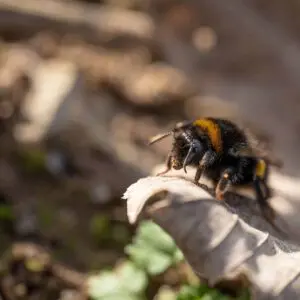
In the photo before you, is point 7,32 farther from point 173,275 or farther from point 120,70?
point 173,275

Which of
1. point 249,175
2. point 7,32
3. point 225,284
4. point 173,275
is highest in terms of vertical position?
point 249,175

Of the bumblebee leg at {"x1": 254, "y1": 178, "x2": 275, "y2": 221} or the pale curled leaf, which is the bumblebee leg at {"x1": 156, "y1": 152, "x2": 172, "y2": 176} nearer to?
the pale curled leaf

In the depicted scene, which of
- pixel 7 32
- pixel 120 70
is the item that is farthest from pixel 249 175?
pixel 7 32

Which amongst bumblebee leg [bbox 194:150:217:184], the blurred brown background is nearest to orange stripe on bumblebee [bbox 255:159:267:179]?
bumblebee leg [bbox 194:150:217:184]

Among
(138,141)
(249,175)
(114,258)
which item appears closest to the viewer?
(249,175)

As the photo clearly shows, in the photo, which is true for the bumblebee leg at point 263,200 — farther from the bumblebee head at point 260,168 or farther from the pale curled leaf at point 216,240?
the pale curled leaf at point 216,240

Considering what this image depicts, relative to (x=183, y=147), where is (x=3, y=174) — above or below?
below
